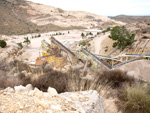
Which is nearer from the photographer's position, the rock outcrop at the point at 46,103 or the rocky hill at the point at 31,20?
the rock outcrop at the point at 46,103

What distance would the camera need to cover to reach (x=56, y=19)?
188ft

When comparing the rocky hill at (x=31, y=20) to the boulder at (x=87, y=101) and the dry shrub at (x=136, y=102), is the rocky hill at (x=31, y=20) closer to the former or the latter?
the boulder at (x=87, y=101)

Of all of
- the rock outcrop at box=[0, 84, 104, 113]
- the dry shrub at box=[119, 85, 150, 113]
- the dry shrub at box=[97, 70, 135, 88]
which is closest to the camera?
the rock outcrop at box=[0, 84, 104, 113]

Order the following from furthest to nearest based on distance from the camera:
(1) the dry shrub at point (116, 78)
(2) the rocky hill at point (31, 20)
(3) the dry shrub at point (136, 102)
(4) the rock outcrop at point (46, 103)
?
(2) the rocky hill at point (31, 20)
(1) the dry shrub at point (116, 78)
(3) the dry shrub at point (136, 102)
(4) the rock outcrop at point (46, 103)

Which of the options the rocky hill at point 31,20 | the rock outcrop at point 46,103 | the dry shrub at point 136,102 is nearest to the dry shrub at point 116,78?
the dry shrub at point 136,102

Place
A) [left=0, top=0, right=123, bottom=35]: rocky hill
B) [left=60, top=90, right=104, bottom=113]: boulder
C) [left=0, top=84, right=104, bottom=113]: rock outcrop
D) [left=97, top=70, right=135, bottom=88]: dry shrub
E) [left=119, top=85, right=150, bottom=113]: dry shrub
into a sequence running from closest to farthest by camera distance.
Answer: [left=0, top=84, right=104, bottom=113]: rock outcrop → [left=60, top=90, right=104, bottom=113]: boulder → [left=119, top=85, right=150, bottom=113]: dry shrub → [left=97, top=70, right=135, bottom=88]: dry shrub → [left=0, top=0, right=123, bottom=35]: rocky hill

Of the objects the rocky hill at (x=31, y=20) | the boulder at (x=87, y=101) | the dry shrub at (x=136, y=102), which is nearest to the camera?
the boulder at (x=87, y=101)

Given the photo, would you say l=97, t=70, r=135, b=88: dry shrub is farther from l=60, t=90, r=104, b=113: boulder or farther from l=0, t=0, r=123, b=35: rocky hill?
l=0, t=0, r=123, b=35: rocky hill

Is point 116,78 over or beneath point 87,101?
beneath

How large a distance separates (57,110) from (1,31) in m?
42.0

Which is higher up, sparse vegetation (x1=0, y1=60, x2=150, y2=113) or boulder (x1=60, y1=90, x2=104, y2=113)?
boulder (x1=60, y1=90, x2=104, y2=113)

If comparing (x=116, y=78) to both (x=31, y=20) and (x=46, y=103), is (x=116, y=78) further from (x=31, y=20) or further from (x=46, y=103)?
(x=31, y=20)

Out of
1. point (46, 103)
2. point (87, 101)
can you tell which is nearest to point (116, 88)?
point (87, 101)

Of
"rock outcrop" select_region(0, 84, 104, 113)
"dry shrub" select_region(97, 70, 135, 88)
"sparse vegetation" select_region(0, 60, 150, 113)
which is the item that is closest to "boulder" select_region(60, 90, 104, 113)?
"rock outcrop" select_region(0, 84, 104, 113)
